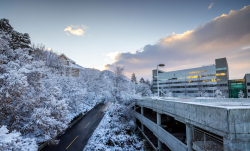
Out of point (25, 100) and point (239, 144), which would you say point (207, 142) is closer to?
point (239, 144)

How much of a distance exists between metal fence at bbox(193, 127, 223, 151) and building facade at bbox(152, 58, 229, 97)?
45.6 m

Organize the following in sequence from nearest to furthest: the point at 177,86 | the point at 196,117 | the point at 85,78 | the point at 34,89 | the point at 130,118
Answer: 1. the point at 196,117
2. the point at 34,89
3. the point at 130,118
4. the point at 85,78
5. the point at 177,86

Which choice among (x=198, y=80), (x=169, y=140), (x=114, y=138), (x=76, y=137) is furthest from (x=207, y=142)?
(x=198, y=80)

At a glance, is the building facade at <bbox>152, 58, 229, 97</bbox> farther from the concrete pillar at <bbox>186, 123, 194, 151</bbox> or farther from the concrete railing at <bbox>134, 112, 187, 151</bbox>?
the concrete pillar at <bbox>186, 123, 194, 151</bbox>

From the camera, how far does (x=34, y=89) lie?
12.5m

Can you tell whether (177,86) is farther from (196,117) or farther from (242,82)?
(196,117)

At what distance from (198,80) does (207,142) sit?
54.4 m

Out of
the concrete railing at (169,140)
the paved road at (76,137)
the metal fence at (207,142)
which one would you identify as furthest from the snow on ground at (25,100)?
the metal fence at (207,142)

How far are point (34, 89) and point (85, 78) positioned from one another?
32038 mm

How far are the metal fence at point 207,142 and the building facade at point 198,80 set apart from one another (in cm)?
4563

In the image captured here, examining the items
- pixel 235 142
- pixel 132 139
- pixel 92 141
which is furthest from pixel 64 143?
pixel 235 142

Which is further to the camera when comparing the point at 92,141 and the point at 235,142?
the point at 92,141

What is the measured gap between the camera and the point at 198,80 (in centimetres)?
5366

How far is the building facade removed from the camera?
55.1m
